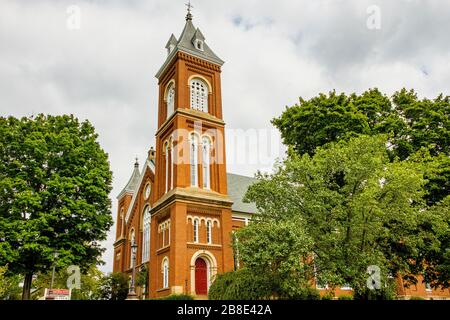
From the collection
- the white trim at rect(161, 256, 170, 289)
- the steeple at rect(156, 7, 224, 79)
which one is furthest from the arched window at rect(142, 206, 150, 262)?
the steeple at rect(156, 7, 224, 79)

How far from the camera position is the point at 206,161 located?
104ft

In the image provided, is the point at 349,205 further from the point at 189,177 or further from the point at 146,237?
the point at 146,237

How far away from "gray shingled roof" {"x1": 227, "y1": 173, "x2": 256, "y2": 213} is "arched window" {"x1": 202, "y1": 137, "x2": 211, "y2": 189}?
Result: 4190 millimetres

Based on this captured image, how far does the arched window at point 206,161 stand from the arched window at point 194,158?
0.74 meters

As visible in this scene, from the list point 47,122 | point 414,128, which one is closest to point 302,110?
point 414,128

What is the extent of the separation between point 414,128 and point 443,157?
3.33 meters

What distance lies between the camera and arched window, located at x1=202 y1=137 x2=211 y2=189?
30.9 metres

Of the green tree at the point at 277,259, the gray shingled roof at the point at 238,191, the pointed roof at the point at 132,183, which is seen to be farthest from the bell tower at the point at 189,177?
the pointed roof at the point at 132,183

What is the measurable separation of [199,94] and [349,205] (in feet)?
68.9

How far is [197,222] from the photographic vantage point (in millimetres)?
28469

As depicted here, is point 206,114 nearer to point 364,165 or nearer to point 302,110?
point 302,110

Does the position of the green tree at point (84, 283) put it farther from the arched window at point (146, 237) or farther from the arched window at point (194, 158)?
the arched window at point (194, 158)

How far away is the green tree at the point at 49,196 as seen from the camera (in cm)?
2220

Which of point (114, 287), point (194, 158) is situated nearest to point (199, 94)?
point (194, 158)
